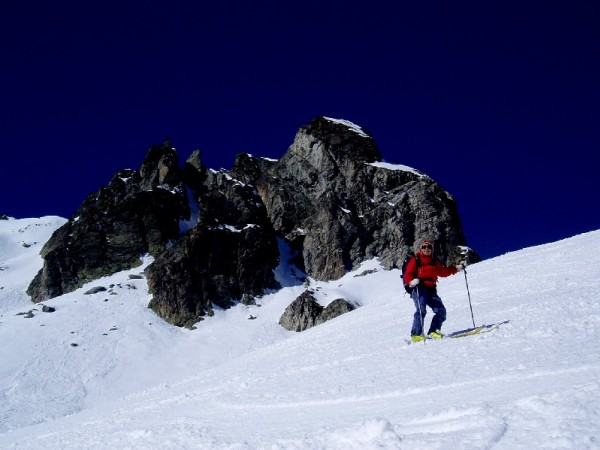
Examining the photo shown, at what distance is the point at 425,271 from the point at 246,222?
6816 cm

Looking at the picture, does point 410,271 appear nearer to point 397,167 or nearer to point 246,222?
point 246,222

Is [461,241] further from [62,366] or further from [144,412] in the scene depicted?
[144,412]

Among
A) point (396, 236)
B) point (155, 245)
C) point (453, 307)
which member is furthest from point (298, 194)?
point (453, 307)

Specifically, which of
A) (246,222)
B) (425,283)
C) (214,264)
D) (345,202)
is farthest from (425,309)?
(345,202)

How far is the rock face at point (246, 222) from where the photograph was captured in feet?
225

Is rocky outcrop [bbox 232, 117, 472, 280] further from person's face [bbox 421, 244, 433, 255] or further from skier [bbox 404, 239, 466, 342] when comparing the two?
person's face [bbox 421, 244, 433, 255]

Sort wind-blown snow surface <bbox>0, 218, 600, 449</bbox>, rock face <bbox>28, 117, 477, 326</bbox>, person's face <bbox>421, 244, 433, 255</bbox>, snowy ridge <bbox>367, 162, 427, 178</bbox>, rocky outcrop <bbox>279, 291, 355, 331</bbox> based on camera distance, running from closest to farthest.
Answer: wind-blown snow surface <bbox>0, 218, 600, 449</bbox> → person's face <bbox>421, 244, 433, 255</bbox> → rocky outcrop <bbox>279, 291, 355, 331</bbox> → rock face <bbox>28, 117, 477, 326</bbox> → snowy ridge <bbox>367, 162, 427, 178</bbox>

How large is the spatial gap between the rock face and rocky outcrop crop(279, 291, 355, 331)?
11.2 meters

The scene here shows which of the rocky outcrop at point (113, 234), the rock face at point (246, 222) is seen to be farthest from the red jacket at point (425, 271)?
the rocky outcrop at point (113, 234)

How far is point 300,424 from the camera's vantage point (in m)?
6.53

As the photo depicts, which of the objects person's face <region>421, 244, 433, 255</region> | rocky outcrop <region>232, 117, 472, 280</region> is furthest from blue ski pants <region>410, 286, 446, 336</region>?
rocky outcrop <region>232, 117, 472, 280</region>

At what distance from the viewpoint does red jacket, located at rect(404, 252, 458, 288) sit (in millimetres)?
10984

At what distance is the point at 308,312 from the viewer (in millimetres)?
57000

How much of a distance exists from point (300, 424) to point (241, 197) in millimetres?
79968
